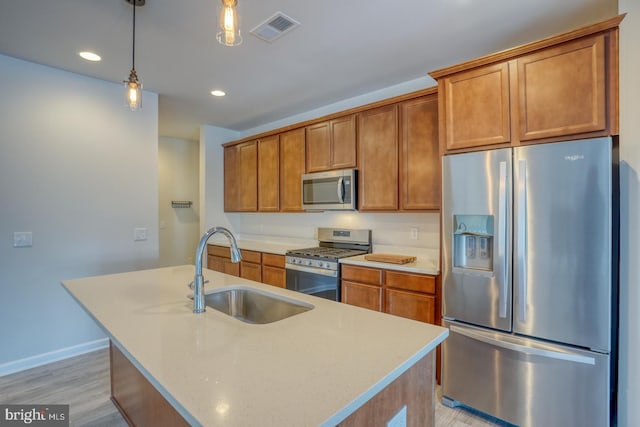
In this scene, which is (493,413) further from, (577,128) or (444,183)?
(577,128)

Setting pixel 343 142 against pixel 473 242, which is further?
pixel 343 142

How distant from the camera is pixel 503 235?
1.95 m

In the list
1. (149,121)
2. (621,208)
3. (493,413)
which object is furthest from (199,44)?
(493,413)

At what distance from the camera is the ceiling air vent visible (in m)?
2.08

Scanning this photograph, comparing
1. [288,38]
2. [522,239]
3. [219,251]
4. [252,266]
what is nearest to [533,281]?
[522,239]

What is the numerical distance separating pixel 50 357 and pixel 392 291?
122 inches

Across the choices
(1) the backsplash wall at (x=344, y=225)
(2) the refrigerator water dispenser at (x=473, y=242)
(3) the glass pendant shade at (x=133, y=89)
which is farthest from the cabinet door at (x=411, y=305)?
(3) the glass pendant shade at (x=133, y=89)

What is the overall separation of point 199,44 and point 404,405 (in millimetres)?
2633

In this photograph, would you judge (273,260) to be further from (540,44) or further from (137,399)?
(540,44)

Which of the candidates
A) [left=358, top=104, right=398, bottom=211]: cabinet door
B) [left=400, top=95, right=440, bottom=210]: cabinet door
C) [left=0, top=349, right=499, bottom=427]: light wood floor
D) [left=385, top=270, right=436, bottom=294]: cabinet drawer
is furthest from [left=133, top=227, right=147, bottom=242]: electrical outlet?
[left=400, top=95, right=440, bottom=210]: cabinet door

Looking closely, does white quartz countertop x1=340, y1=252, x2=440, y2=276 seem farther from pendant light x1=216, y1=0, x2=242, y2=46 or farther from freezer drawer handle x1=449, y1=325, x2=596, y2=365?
pendant light x1=216, y1=0, x2=242, y2=46

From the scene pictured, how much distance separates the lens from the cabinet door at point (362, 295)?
274 centimetres

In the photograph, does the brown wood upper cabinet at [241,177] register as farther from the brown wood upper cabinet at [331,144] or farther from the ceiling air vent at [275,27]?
the ceiling air vent at [275,27]
